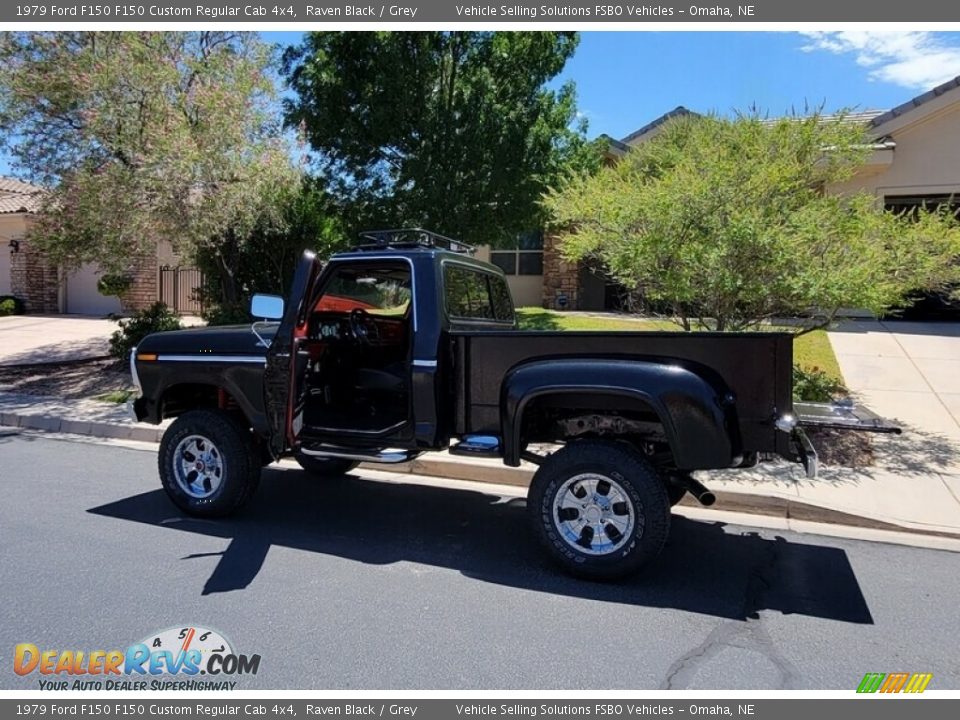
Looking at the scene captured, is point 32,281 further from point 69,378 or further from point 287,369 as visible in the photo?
point 287,369

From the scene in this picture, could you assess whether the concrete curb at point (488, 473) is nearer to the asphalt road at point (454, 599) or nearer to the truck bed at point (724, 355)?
the asphalt road at point (454, 599)

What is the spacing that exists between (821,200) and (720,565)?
436 cm

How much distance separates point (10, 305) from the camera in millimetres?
20219

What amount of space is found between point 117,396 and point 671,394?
342 inches

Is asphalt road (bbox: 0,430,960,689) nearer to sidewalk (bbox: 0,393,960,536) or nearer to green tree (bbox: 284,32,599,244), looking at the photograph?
sidewalk (bbox: 0,393,960,536)

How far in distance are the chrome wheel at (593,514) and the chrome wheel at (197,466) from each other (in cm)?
260

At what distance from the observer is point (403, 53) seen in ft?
34.2

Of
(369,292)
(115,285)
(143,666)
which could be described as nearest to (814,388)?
(369,292)

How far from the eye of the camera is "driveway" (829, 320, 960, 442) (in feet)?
27.0

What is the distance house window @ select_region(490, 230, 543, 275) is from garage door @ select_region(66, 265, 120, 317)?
11.4 m

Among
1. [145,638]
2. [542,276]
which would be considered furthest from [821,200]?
[542,276]

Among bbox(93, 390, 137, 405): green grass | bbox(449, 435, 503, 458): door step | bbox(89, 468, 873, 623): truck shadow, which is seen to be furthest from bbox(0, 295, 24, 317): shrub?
bbox(449, 435, 503, 458): door step

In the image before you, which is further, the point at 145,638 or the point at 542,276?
the point at 542,276

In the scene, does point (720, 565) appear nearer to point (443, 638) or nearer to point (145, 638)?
point (443, 638)
